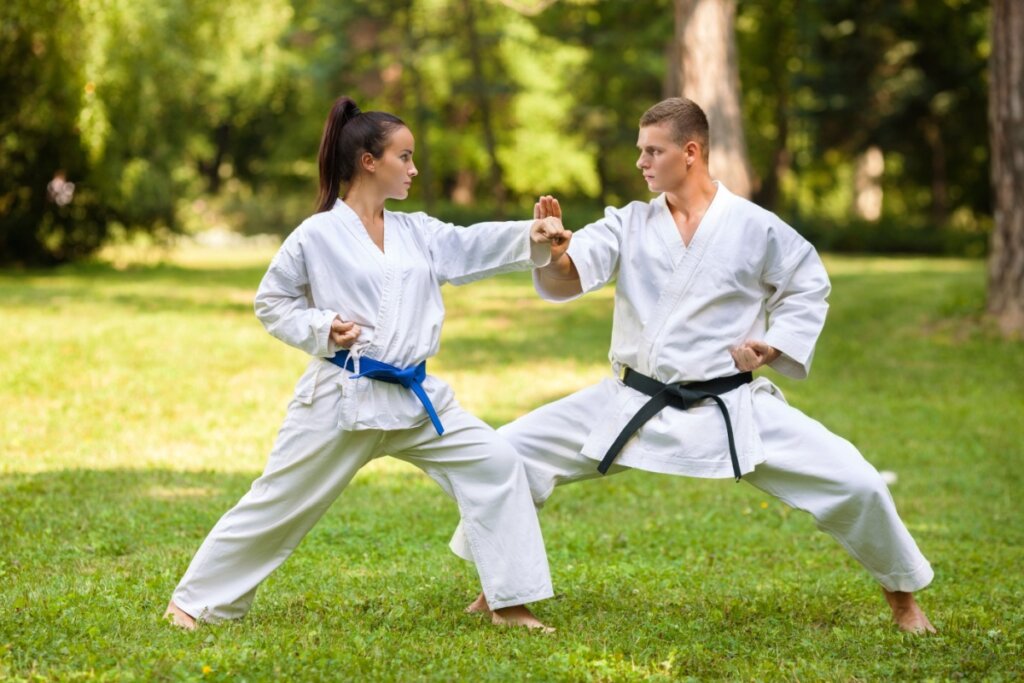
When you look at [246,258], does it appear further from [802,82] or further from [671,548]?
[671,548]

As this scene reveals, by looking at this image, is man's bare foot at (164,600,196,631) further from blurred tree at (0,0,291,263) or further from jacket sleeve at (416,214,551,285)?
blurred tree at (0,0,291,263)

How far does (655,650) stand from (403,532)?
8.41ft

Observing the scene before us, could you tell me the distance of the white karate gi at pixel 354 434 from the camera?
4551 millimetres

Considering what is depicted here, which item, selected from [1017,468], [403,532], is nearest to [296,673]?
[403,532]

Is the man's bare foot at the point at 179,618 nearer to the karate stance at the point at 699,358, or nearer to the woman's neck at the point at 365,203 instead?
the karate stance at the point at 699,358

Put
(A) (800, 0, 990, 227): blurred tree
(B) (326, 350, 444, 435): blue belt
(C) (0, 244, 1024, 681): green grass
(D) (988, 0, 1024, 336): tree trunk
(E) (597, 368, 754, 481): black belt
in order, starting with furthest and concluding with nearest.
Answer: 1. (A) (800, 0, 990, 227): blurred tree
2. (D) (988, 0, 1024, 336): tree trunk
3. (E) (597, 368, 754, 481): black belt
4. (B) (326, 350, 444, 435): blue belt
5. (C) (0, 244, 1024, 681): green grass

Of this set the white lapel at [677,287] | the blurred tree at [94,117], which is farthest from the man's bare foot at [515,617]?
the blurred tree at [94,117]

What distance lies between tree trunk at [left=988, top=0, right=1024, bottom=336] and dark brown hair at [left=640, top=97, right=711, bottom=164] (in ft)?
29.1

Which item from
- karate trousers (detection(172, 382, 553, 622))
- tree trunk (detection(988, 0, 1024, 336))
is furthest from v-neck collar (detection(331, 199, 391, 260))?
tree trunk (detection(988, 0, 1024, 336))

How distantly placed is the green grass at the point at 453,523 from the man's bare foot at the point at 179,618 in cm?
7

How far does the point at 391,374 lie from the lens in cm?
453

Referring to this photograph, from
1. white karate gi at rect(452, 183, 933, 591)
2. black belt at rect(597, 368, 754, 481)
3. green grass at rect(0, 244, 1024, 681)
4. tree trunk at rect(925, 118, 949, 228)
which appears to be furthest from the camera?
tree trunk at rect(925, 118, 949, 228)

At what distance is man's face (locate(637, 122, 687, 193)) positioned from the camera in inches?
189

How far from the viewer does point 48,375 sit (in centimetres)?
1113
